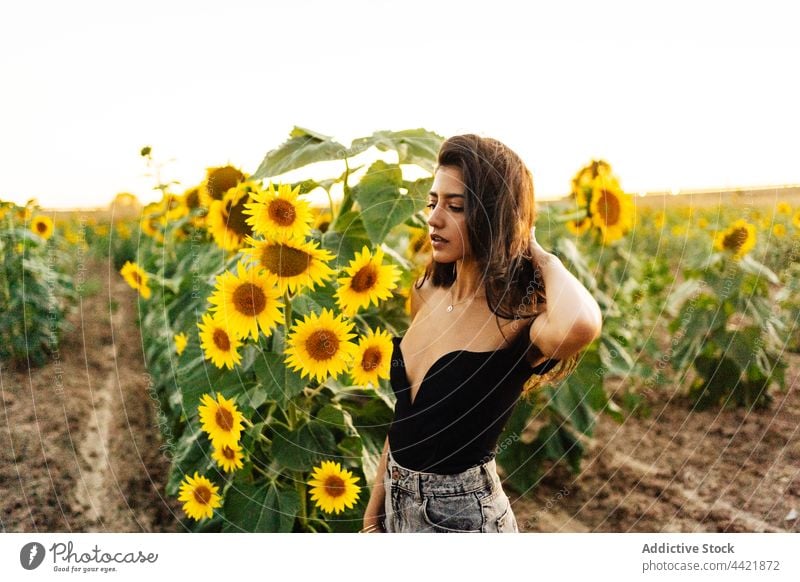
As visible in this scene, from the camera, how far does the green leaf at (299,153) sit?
145cm

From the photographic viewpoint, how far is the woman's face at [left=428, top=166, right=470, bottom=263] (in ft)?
4.22

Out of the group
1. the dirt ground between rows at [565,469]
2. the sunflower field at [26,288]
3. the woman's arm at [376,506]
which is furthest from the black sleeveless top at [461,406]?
the sunflower field at [26,288]

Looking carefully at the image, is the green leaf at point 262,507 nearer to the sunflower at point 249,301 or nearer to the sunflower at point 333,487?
the sunflower at point 333,487

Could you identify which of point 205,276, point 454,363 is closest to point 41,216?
point 205,276

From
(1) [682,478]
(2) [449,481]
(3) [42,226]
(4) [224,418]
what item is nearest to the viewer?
(2) [449,481]

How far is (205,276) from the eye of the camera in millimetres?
1725

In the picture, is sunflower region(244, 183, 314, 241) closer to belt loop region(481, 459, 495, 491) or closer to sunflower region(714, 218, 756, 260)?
belt loop region(481, 459, 495, 491)

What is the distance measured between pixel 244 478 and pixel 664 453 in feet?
6.17

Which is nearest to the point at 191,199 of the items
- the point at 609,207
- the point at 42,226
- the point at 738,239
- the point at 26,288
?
the point at 609,207

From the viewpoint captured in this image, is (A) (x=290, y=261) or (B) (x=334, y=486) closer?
(A) (x=290, y=261)

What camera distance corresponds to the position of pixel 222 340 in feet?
4.81

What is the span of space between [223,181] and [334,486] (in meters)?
0.68

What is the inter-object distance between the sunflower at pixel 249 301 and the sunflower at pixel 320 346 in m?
0.05

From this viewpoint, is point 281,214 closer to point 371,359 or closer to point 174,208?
point 371,359
